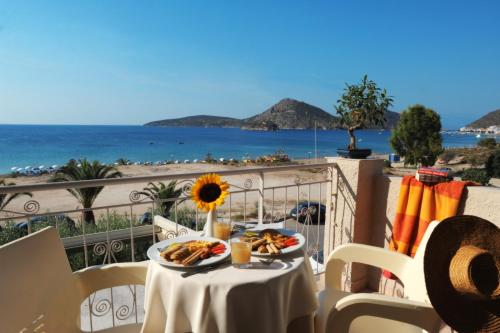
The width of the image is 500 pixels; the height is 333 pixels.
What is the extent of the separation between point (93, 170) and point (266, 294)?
746cm

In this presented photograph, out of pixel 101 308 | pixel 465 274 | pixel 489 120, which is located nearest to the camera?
pixel 465 274

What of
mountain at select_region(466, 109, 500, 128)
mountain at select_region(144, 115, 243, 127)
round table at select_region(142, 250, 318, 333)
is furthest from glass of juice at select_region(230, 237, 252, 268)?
mountain at select_region(144, 115, 243, 127)

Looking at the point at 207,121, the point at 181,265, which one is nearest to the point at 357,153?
the point at 181,265

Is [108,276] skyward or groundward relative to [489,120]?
groundward

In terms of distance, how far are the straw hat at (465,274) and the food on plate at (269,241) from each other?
61cm

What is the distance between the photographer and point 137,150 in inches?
1890

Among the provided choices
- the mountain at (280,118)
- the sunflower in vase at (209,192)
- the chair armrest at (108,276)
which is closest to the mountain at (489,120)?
the mountain at (280,118)

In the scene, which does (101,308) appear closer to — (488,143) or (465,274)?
(465,274)

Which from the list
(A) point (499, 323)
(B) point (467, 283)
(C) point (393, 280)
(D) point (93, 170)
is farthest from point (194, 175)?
(D) point (93, 170)

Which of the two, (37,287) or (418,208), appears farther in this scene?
(418,208)

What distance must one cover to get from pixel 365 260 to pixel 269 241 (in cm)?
62

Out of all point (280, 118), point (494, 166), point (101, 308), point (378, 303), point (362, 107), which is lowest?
point (494, 166)

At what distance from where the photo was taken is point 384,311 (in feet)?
4.19

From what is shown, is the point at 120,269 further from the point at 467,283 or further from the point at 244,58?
the point at 244,58
